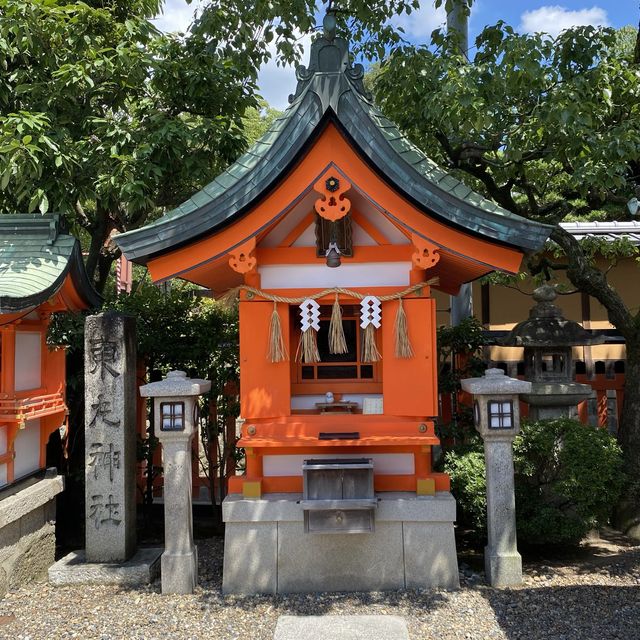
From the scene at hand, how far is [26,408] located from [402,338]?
3781 millimetres

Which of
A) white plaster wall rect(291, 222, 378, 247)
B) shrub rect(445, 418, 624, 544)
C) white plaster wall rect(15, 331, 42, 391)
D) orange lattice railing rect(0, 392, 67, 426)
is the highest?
white plaster wall rect(291, 222, 378, 247)

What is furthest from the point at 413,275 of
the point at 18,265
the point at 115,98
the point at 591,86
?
the point at 115,98

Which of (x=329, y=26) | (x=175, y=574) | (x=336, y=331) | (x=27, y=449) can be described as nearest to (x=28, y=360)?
(x=27, y=449)

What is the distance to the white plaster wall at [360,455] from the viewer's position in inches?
217

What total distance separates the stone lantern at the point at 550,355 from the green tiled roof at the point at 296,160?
2.12 metres

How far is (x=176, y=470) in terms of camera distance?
537 centimetres

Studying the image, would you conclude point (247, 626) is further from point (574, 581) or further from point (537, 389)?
point (537, 389)

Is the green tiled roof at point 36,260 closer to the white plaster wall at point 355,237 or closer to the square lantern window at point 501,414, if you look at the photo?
the white plaster wall at point 355,237

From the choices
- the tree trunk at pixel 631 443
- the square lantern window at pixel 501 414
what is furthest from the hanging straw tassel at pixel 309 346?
the tree trunk at pixel 631 443

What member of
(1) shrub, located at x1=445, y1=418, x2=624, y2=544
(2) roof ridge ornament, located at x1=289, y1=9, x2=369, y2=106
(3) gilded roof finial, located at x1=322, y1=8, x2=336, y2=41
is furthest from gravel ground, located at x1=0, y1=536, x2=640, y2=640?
(3) gilded roof finial, located at x1=322, y1=8, x2=336, y2=41

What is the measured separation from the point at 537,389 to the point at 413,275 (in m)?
2.59

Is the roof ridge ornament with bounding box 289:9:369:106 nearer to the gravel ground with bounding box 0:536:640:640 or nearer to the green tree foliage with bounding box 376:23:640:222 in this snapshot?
the green tree foliage with bounding box 376:23:640:222

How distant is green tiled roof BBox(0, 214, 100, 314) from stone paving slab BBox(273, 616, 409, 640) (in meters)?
3.59

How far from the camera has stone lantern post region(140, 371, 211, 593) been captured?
17.4ft
